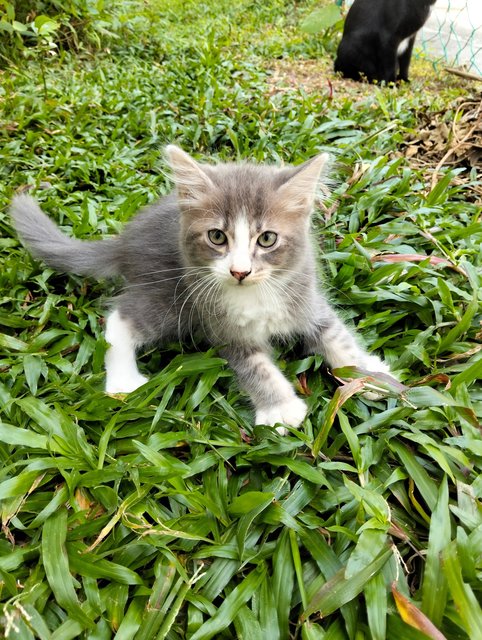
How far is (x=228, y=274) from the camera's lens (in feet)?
6.20

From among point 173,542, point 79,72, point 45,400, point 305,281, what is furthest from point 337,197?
point 79,72

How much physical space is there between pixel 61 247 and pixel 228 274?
41.6 inches

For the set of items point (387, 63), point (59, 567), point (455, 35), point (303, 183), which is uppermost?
point (455, 35)

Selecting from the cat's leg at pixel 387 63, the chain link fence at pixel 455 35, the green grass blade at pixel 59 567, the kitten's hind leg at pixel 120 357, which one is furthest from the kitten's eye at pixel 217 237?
the chain link fence at pixel 455 35

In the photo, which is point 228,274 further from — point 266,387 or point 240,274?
point 266,387

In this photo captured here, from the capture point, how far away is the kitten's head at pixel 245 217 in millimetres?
1935

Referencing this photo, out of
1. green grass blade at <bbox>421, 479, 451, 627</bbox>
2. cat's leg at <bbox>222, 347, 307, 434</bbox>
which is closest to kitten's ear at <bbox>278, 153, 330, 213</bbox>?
cat's leg at <bbox>222, 347, 307, 434</bbox>

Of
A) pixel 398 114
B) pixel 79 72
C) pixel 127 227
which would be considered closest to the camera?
pixel 127 227

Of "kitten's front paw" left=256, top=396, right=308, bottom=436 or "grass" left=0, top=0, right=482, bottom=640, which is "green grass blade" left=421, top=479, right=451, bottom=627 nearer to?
"grass" left=0, top=0, right=482, bottom=640

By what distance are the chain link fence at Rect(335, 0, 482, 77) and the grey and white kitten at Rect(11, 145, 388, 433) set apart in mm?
4423

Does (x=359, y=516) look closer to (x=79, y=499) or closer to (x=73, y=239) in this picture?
(x=79, y=499)

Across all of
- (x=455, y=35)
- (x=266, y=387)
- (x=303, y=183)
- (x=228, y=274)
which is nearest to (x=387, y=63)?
(x=455, y=35)

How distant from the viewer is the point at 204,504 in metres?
1.60

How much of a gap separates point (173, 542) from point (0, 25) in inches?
189
